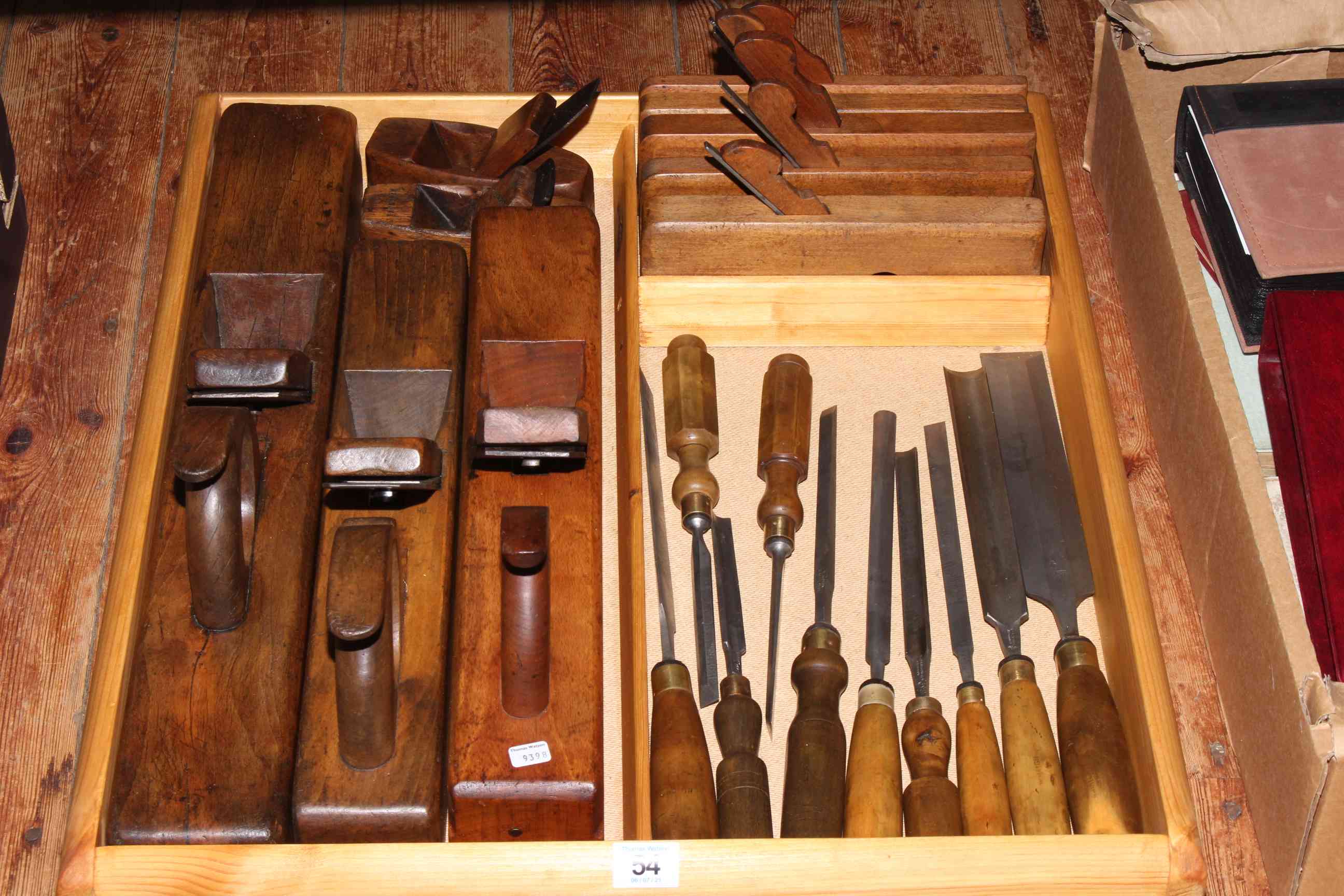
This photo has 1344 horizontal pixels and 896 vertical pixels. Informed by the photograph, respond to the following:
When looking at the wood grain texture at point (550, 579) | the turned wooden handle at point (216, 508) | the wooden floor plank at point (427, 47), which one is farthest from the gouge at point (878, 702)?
the wooden floor plank at point (427, 47)

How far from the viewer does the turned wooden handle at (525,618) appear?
4.14 ft

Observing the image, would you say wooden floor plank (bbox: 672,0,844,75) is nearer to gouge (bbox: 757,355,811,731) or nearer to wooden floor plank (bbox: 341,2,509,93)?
wooden floor plank (bbox: 341,2,509,93)

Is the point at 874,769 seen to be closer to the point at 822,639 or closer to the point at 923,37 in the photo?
the point at 822,639

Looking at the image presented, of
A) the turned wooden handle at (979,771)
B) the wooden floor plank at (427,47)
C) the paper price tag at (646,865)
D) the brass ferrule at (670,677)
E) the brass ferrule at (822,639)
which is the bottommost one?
the paper price tag at (646,865)

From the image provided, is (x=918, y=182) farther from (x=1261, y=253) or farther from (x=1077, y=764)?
(x=1077, y=764)

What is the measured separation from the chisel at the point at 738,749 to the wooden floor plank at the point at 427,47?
111 centimetres

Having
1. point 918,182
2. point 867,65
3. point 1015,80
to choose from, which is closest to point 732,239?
point 918,182

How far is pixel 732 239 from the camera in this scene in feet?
5.90

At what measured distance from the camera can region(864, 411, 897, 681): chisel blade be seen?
1.58m

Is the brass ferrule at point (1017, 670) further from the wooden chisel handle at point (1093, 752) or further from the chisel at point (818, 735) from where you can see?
the chisel at point (818, 735)

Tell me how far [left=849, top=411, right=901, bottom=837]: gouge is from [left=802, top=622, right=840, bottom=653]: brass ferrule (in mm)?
51

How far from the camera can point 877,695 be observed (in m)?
1.50

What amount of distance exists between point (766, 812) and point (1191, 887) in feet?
1.29

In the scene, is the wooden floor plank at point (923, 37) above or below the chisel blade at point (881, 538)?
above
